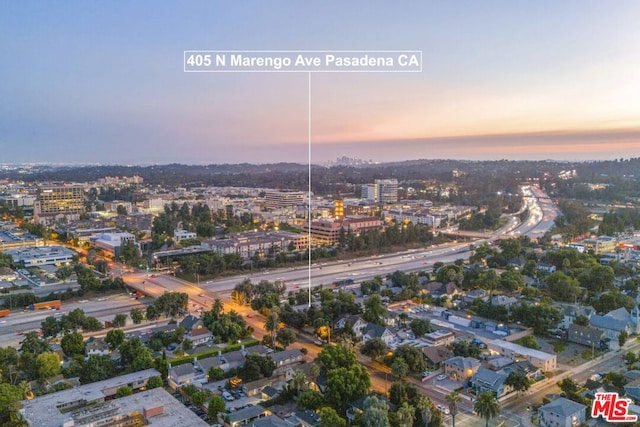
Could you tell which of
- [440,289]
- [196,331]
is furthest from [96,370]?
[440,289]

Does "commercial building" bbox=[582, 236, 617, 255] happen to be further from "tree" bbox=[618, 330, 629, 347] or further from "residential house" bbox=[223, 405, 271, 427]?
"residential house" bbox=[223, 405, 271, 427]

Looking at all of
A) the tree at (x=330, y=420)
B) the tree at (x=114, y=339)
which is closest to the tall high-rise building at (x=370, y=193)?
the tree at (x=114, y=339)

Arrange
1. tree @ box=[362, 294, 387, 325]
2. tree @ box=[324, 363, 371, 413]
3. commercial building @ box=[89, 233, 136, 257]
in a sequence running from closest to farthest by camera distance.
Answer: tree @ box=[324, 363, 371, 413], tree @ box=[362, 294, 387, 325], commercial building @ box=[89, 233, 136, 257]

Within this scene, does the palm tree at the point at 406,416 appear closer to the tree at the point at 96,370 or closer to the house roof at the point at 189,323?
the tree at the point at 96,370

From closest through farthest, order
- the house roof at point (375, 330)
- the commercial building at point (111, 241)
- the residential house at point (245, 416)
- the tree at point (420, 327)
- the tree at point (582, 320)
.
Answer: the residential house at point (245, 416) < the house roof at point (375, 330) < the tree at point (420, 327) < the tree at point (582, 320) < the commercial building at point (111, 241)

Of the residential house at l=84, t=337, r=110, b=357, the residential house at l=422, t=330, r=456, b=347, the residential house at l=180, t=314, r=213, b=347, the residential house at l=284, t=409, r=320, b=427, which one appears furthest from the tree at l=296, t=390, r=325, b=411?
the residential house at l=84, t=337, r=110, b=357

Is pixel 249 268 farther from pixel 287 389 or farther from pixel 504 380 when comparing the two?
pixel 504 380

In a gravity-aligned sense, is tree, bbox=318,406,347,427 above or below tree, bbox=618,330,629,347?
above
